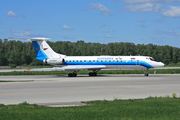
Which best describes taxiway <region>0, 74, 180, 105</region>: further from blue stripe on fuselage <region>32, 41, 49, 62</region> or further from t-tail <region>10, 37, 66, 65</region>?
blue stripe on fuselage <region>32, 41, 49, 62</region>

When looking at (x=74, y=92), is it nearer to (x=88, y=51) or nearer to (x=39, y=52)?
(x=39, y=52)

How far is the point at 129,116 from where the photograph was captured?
10.8 m

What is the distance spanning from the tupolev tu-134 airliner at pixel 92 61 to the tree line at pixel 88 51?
95741 millimetres

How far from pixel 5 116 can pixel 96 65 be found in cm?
3468

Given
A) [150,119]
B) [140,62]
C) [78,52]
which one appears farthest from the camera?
[78,52]

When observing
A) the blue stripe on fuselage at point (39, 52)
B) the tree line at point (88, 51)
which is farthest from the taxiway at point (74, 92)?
the tree line at point (88, 51)

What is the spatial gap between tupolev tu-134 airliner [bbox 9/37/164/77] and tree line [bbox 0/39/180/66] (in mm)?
95741

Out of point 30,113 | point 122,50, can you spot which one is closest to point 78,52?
point 122,50

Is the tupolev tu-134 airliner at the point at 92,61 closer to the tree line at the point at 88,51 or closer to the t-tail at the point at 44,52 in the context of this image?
the t-tail at the point at 44,52

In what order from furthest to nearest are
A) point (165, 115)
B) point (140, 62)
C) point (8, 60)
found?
point (8, 60) → point (140, 62) → point (165, 115)

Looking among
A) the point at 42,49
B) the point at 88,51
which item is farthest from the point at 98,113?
the point at 88,51

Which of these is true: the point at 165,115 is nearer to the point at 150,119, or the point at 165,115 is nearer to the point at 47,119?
the point at 150,119

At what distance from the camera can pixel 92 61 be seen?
45.4 metres

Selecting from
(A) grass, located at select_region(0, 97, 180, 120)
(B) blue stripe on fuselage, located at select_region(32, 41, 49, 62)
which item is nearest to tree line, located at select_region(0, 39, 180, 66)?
(B) blue stripe on fuselage, located at select_region(32, 41, 49, 62)
